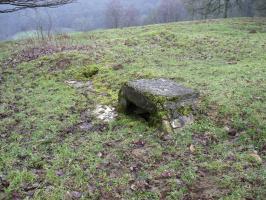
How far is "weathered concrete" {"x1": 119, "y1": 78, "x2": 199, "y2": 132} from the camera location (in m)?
7.16

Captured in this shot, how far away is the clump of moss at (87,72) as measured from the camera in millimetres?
11029

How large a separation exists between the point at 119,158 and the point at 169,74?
4775 millimetres

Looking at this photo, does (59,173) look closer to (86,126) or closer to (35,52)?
(86,126)

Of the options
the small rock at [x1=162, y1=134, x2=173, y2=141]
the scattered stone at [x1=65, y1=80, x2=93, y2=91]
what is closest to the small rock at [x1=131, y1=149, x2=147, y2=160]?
the small rock at [x1=162, y1=134, x2=173, y2=141]

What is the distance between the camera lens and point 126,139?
6.87 metres

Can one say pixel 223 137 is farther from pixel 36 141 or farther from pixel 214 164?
pixel 36 141

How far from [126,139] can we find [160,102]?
3.51 ft

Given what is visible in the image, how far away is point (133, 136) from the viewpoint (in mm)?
6973

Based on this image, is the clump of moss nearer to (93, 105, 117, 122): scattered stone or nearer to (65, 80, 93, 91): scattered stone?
(65, 80, 93, 91): scattered stone

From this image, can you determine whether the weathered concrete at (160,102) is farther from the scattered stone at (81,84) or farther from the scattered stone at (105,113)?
the scattered stone at (81,84)

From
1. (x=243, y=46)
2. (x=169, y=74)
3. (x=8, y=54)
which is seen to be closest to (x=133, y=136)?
(x=169, y=74)

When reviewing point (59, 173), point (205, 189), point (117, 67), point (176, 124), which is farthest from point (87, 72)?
point (205, 189)

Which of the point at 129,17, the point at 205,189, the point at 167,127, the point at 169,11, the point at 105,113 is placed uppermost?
the point at 167,127

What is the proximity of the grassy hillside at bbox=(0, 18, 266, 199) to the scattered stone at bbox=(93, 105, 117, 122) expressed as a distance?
0.18m
